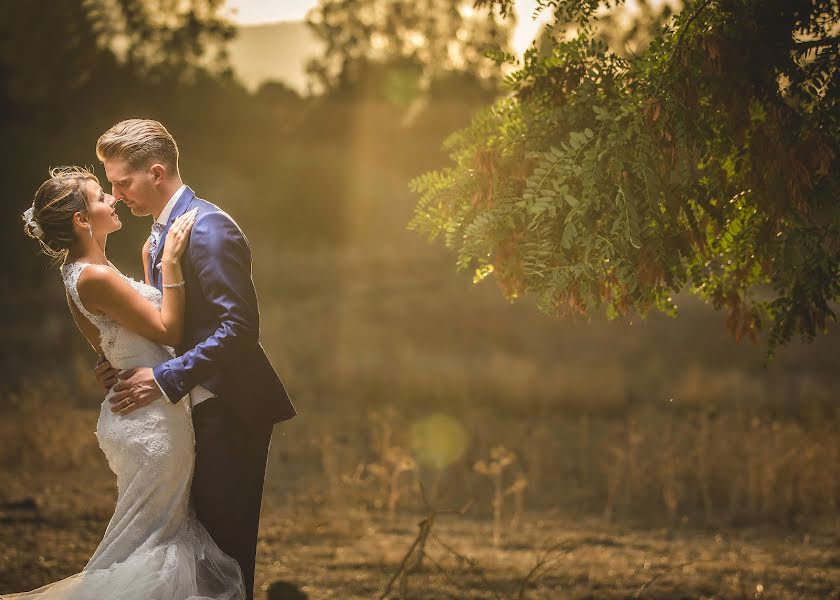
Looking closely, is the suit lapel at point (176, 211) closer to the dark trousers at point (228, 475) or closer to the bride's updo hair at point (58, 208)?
the bride's updo hair at point (58, 208)

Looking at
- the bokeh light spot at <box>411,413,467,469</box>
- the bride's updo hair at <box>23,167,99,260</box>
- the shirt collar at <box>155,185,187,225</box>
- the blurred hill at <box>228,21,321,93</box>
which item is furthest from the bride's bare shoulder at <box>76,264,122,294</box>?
the blurred hill at <box>228,21,321,93</box>

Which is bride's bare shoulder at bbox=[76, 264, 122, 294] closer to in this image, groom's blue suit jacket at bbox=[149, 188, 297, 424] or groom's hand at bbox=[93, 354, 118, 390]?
groom's blue suit jacket at bbox=[149, 188, 297, 424]

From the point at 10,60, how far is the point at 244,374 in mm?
19010

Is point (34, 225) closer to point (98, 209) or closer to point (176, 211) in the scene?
point (98, 209)

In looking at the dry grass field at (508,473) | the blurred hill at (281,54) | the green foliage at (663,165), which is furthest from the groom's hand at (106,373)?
the blurred hill at (281,54)

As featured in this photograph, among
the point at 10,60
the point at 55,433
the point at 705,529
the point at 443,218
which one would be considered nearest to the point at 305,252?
the point at 10,60

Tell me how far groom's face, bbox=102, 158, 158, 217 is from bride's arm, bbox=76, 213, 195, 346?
0.53ft

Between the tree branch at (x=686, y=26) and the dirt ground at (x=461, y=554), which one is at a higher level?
the tree branch at (x=686, y=26)

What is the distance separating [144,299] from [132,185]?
17.2 inches

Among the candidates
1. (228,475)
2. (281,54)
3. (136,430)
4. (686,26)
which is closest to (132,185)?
(136,430)

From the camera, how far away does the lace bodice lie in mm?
3693

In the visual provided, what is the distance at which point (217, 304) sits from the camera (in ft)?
11.5

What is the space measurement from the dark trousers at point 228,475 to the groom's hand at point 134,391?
7.7 inches

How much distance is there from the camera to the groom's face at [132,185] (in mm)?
3539
